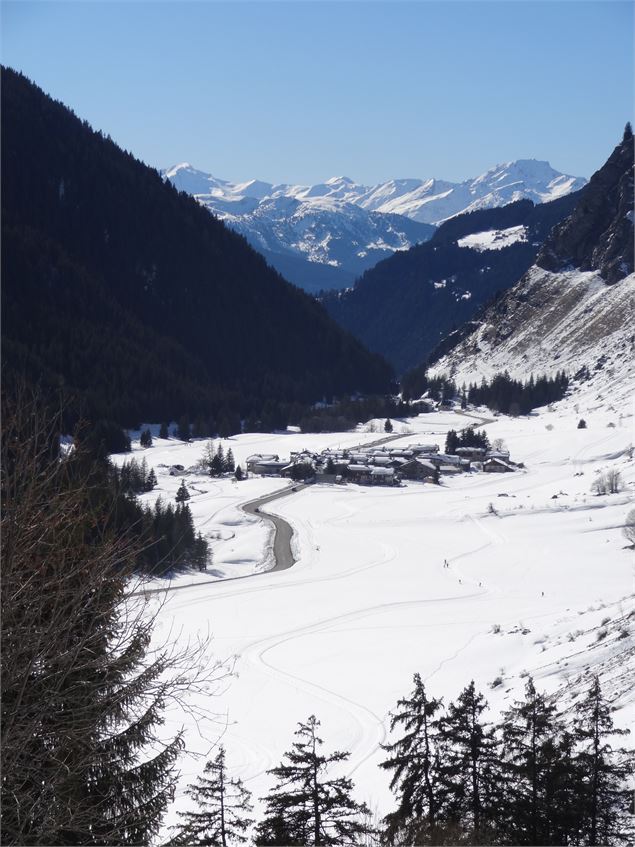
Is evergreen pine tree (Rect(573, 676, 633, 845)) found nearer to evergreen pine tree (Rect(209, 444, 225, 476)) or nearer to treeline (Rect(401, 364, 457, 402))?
evergreen pine tree (Rect(209, 444, 225, 476))

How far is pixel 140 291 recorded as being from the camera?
552 feet

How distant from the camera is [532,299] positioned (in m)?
149

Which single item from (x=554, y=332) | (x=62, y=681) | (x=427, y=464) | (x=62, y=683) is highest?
(x=554, y=332)

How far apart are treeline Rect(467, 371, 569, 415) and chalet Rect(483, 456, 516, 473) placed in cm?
3663

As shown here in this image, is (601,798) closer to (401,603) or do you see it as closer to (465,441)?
(401,603)

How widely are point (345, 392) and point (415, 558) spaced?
110706 mm

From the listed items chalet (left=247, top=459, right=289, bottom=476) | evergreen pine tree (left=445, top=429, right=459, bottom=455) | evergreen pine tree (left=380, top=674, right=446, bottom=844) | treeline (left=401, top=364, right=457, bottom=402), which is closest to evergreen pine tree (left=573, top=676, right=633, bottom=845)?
evergreen pine tree (left=380, top=674, right=446, bottom=844)

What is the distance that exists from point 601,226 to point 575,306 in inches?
891

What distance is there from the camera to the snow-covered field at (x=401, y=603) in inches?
812

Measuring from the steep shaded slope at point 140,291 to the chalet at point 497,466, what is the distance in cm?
5578

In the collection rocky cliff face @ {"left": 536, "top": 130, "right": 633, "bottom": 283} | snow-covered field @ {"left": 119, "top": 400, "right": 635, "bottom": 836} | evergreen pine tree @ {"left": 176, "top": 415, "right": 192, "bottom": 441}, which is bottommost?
snow-covered field @ {"left": 119, "top": 400, "right": 635, "bottom": 836}

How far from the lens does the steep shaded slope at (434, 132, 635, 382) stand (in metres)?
128

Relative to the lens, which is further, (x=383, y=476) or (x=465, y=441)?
(x=465, y=441)

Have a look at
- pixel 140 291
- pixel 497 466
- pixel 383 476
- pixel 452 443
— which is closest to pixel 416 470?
pixel 383 476
